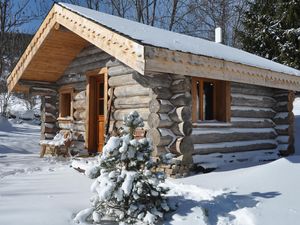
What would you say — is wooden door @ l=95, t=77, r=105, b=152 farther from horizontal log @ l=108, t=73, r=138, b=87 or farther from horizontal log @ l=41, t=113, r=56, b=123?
horizontal log @ l=41, t=113, r=56, b=123

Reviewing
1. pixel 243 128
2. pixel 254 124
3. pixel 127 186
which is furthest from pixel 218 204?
pixel 254 124

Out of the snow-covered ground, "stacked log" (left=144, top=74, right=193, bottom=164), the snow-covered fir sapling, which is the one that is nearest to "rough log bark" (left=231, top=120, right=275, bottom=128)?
the snow-covered ground

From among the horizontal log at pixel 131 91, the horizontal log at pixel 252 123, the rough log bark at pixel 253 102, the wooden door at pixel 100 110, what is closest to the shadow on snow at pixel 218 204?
the horizontal log at pixel 131 91

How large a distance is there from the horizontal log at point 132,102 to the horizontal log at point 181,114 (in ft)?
2.79

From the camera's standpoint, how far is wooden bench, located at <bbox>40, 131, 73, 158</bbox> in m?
11.2

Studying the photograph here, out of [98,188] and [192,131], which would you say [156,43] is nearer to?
[192,131]

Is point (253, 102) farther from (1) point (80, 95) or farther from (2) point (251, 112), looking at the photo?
(1) point (80, 95)

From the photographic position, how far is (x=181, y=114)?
7.72 metres

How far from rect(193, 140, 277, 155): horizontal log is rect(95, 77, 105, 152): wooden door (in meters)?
3.31

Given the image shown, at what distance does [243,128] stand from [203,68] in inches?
125

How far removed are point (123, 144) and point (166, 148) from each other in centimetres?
263

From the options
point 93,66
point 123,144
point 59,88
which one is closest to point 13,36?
point 59,88

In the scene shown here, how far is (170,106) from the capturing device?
7.92m

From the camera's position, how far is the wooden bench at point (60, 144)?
11.2 meters
